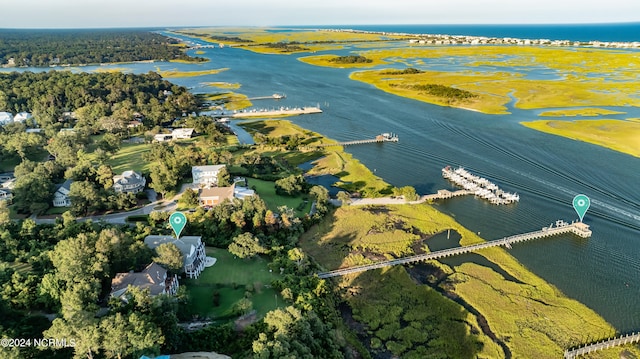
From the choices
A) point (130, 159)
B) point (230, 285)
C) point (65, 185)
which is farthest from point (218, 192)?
point (130, 159)

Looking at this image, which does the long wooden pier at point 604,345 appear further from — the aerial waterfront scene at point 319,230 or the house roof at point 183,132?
the house roof at point 183,132

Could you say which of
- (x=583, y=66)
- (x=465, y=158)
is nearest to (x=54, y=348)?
(x=465, y=158)

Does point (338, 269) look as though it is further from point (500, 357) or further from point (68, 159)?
point (68, 159)

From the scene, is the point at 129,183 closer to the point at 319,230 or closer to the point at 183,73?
the point at 319,230

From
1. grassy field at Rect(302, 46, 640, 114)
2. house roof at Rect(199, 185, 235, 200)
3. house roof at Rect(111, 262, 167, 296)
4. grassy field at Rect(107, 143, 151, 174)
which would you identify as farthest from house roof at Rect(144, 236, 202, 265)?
grassy field at Rect(302, 46, 640, 114)

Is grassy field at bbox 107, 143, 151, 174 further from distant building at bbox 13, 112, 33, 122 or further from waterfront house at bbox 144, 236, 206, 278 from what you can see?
distant building at bbox 13, 112, 33, 122

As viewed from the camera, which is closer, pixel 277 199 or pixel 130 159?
pixel 277 199
